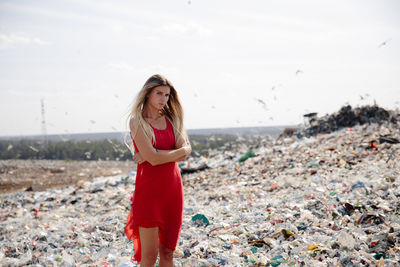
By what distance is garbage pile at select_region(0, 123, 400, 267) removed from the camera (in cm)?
267

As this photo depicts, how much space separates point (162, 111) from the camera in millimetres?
2244

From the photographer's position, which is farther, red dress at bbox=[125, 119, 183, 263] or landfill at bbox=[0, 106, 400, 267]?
landfill at bbox=[0, 106, 400, 267]

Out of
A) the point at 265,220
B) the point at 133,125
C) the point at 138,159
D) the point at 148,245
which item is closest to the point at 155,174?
the point at 138,159

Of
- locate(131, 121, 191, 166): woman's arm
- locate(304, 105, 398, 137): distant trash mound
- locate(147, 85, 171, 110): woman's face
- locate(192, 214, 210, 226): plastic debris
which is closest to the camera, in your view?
locate(131, 121, 191, 166): woman's arm

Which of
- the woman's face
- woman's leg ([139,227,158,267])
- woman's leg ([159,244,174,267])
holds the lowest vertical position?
woman's leg ([159,244,174,267])

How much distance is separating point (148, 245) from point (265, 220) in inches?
78.5

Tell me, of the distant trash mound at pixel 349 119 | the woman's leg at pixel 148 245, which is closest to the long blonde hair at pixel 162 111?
the woman's leg at pixel 148 245

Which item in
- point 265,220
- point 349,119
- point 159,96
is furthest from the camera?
point 349,119

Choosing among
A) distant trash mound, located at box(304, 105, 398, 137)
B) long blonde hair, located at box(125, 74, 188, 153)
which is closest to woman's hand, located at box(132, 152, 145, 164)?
long blonde hair, located at box(125, 74, 188, 153)

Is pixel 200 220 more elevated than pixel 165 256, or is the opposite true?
pixel 165 256

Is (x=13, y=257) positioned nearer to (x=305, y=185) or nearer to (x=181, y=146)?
(x=181, y=146)

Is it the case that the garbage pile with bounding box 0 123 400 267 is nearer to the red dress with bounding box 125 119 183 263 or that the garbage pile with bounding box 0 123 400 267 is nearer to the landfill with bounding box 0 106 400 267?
the landfill with bounding box 0 106 400 267

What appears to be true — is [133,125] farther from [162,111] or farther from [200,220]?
[200,220]

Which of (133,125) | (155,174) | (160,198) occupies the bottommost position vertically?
(160,198)
